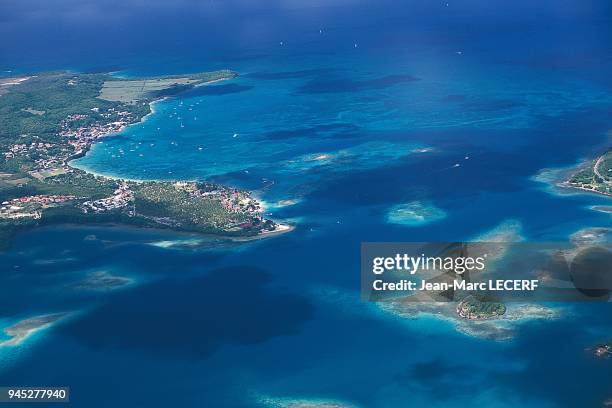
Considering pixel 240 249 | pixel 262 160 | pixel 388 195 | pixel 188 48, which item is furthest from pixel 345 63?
pixel 240 249

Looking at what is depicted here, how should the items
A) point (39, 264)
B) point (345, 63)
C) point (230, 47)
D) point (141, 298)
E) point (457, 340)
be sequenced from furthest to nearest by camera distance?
point (230, 47)
point (345, 63)
point (39, 264)
point (141, 298)
point (457, 340)

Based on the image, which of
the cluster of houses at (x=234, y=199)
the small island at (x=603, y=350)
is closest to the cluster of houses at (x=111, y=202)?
the cluster of houses at (x=234, y=199)

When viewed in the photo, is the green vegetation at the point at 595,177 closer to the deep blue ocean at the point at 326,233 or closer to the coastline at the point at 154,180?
the deep blue ocean at the point at 326,233

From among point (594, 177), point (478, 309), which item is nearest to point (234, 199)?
point (478, 309)

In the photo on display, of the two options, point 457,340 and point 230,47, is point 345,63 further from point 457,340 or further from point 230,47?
point 457,340

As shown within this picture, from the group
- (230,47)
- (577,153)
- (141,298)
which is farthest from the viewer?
(230,47)

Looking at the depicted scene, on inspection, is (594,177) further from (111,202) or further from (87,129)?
(87,129)

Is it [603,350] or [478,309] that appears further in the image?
[478,309]

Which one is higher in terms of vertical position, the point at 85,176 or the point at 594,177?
the point at 85,176
